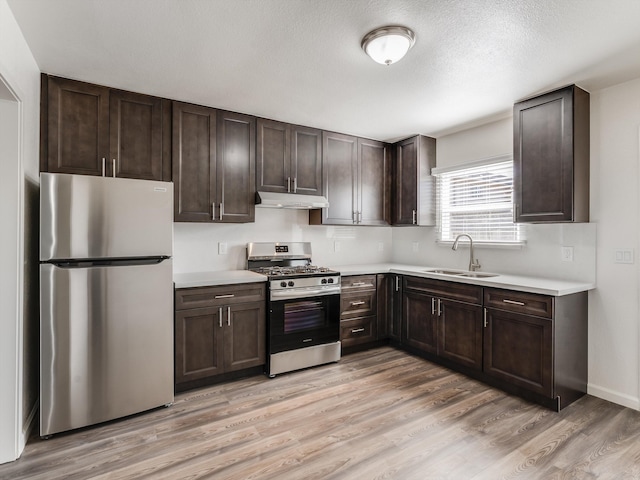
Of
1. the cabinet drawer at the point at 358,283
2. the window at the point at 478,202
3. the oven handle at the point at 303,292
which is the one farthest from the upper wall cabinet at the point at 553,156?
the oven handle at the point at 303,292

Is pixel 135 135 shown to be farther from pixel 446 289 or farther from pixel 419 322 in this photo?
pixel 419 322

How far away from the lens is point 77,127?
2621mm

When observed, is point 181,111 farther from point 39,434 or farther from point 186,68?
point 39,434

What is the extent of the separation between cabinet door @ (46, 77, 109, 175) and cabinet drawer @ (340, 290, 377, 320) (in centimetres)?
249

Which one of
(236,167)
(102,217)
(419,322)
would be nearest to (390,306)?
(419,322)

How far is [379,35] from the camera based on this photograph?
1980 mm

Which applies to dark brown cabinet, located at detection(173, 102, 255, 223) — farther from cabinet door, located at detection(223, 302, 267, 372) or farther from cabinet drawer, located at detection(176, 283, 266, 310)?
cabinet door, located at detection(223, 302, 267, 372)

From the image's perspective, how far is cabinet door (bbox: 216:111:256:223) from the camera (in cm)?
324

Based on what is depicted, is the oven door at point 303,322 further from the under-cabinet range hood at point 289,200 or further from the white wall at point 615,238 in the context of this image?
the white wall at point 615,238

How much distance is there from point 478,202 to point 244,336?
271 centimetres

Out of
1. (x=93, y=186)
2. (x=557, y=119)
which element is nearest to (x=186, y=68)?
(x=93, y=186)

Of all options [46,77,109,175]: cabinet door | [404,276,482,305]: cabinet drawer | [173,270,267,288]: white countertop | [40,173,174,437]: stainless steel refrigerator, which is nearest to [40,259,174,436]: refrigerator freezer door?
[40,173,174,437]: stainless steel refrigerator

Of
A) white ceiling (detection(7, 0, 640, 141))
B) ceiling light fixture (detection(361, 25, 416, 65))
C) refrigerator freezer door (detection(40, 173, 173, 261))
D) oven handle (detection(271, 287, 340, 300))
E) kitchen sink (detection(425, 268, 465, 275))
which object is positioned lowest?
oven handle (detection(271, 287, 340, 300))

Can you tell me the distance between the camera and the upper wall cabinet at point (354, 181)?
154 inches
